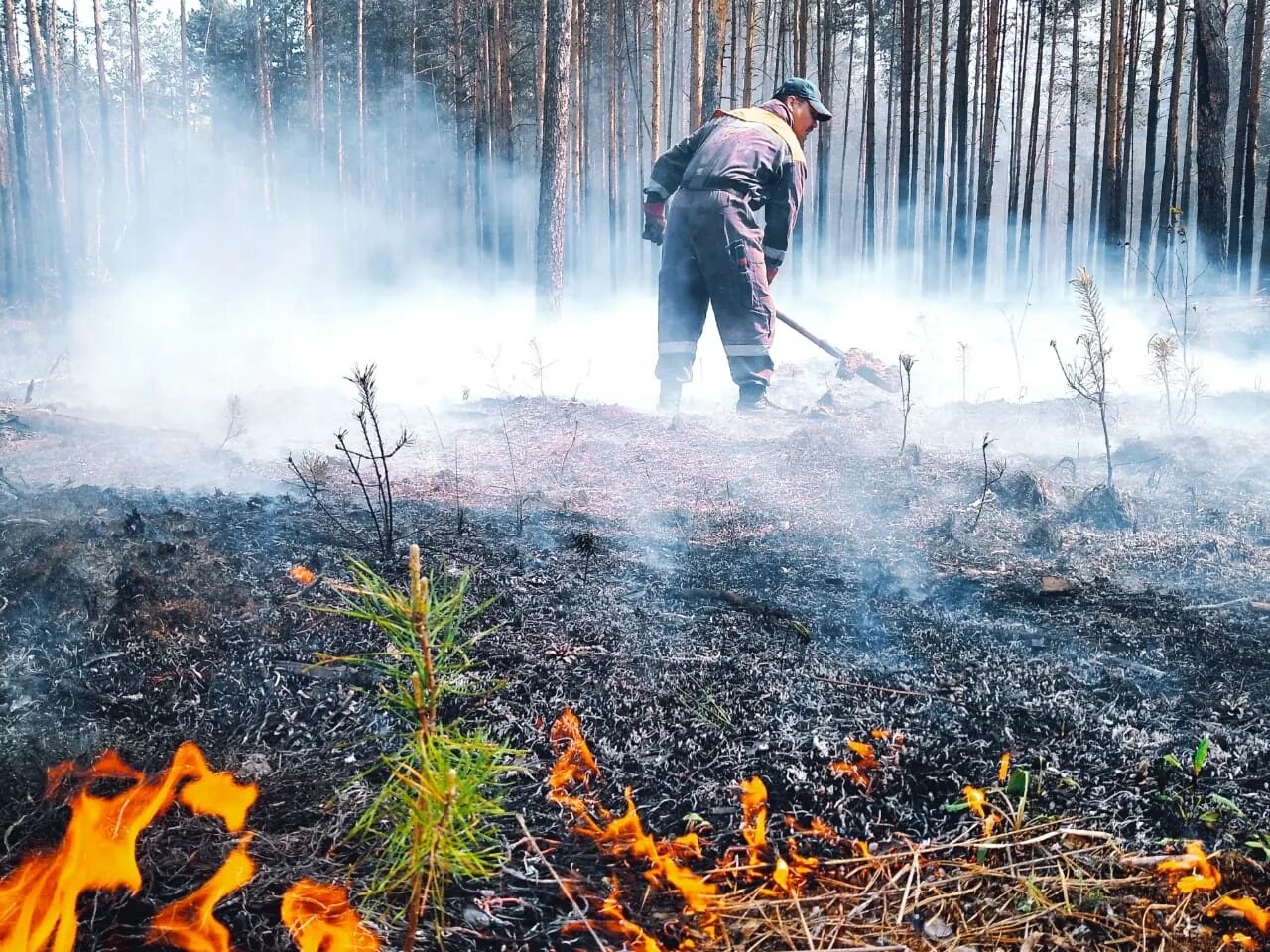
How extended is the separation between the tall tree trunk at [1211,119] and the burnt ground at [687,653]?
857 centimetres

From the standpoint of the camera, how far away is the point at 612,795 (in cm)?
177

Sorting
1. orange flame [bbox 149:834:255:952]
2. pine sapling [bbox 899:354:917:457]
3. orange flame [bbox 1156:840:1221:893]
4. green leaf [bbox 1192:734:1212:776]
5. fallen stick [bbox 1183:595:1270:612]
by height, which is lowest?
fallen stick [bbox 1183:595:1270:612]

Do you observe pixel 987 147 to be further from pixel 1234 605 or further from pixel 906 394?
pixel 1234 605

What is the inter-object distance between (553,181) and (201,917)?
429 inches

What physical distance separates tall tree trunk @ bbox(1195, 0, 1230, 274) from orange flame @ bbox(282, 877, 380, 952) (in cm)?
1289

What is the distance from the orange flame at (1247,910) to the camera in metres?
1.35

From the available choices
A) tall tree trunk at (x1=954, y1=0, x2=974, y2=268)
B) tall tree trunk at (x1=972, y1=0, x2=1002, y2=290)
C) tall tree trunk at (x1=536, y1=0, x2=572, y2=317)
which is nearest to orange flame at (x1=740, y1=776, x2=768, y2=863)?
tall tree trunk at (x1=536, y1=0, x2=572, y2=317)

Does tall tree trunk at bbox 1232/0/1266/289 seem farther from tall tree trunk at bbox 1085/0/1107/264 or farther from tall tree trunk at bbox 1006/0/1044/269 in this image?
tall tree trunk at bbox 1006/0/1044/269

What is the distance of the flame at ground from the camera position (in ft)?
4.33

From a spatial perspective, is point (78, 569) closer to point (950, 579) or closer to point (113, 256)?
point (950, 579)

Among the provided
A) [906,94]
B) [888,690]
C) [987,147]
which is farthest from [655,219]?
[906,94]

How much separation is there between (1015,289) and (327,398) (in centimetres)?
1897

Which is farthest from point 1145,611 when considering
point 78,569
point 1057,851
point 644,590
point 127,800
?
point 78,569

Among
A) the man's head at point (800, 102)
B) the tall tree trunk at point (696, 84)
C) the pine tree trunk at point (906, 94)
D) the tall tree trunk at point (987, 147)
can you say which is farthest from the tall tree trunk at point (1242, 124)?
the man's head at point (800, 102)
